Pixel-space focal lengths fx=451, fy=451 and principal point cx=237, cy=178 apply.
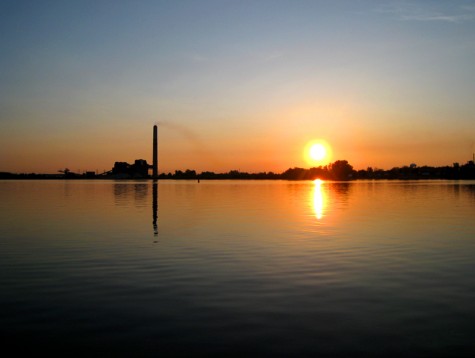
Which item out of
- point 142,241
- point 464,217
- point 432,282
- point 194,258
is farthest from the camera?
point 464,217

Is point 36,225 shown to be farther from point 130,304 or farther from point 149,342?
point 149,342

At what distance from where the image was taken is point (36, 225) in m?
39.8

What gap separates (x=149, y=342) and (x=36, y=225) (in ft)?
106

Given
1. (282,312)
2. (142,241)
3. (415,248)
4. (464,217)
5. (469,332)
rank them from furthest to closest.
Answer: (464,217) → (142,241) → (415,248) → (282,312) → (469,332)

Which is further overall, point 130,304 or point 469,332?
point 130,304

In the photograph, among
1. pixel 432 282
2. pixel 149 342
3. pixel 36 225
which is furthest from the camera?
pixel 36 225

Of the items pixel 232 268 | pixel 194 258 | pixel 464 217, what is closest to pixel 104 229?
pixel 194 258

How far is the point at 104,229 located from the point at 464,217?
36467 mm

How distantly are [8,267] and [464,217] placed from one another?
4357 cm

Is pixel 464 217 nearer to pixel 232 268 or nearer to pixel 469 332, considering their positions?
pixel 232 268

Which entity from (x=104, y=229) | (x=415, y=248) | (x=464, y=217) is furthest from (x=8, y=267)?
(x=464, y=217)

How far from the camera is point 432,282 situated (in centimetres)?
1864

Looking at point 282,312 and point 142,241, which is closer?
point 282,312

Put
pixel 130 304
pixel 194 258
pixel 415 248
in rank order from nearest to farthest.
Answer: pixel 130 304 → pixel 194 258 → pixel 415 248
